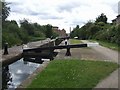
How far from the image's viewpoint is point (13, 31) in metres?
58.3

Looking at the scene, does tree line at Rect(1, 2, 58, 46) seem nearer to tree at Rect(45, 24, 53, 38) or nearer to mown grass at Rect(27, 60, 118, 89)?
tree at Rect(45, 24, 53, 38)

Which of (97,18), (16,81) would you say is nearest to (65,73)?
(16,81)

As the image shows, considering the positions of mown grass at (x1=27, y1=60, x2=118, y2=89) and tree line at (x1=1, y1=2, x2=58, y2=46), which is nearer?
mown grass at (x1=27, y1=60, x2=118, y2=89)

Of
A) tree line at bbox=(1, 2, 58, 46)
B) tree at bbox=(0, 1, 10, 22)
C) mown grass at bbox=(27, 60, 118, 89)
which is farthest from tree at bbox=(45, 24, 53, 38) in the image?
mown grass at bbox=(27, 60, 118, 89)

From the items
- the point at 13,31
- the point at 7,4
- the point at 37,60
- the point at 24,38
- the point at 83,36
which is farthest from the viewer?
the point at 83,36

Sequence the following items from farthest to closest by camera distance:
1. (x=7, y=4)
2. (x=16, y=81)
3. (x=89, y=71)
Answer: (x=7, y=4) < (x=16, y=81) < (x=89, y=71)

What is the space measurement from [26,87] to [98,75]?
12.7ft

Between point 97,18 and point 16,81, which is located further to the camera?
point 97,18

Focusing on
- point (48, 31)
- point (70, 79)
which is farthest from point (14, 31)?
point (48, 31)

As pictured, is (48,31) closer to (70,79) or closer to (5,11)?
(5,11)

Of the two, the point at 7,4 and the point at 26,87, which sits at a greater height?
the point at 7,4

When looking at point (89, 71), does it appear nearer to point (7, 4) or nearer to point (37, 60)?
point (37, 60)

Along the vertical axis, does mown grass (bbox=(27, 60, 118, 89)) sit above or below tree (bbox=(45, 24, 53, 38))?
below

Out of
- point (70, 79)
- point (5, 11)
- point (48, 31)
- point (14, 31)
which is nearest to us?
point (70, 79)
